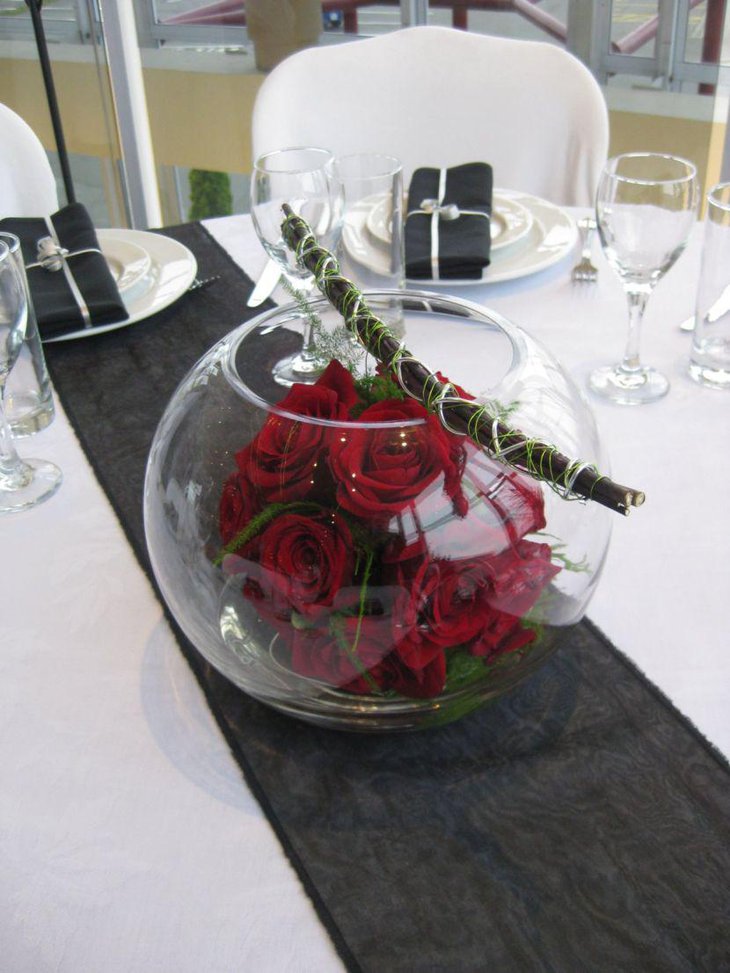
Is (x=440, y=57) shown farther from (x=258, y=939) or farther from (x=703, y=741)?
(x=258, y=939)

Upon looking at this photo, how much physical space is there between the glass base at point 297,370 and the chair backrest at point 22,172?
1074 mm

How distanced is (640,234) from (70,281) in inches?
22.3

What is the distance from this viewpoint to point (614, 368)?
90 centimetres

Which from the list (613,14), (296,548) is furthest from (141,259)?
(613,14)

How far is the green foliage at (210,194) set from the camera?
2969mm

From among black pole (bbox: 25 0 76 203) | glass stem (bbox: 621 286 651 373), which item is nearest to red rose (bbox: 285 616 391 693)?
glass stem (bbox: 621 286 651 373)

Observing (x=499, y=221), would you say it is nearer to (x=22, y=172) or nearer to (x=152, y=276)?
(x=152, y=276)

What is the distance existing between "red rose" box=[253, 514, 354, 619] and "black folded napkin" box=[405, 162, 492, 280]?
2.03 feet

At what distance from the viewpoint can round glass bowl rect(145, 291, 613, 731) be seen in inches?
17.8

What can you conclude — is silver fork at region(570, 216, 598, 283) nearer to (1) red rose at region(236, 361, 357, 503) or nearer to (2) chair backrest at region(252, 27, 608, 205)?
(2) chair backrest at region(252, 27, 608, 205)

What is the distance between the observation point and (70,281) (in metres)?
1.03

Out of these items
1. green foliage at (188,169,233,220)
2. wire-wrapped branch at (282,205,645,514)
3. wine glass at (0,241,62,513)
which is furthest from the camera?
green foliage at (188,169,233,220)

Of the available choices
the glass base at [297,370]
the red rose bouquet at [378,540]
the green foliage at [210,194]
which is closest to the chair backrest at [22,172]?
the glass base at [297,370]

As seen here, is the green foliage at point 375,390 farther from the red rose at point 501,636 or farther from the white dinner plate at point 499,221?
the white dinner plate at point 499,221
